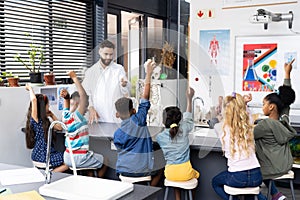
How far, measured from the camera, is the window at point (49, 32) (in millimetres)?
3566

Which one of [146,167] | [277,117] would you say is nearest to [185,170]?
[146,167]

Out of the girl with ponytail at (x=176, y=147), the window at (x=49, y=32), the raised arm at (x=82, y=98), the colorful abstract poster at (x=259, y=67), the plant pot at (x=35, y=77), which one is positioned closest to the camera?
→ the girl with ponytail at (x=176, y=147)

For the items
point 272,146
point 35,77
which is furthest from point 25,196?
point 35,77

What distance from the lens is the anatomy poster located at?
430cm

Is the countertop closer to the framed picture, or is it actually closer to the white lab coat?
the white lab coat

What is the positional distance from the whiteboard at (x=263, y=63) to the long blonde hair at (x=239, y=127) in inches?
67.8

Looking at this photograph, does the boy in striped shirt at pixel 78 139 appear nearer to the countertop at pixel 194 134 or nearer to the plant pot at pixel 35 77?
the countertop at pixel 194 134

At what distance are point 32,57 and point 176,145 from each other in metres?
1.69

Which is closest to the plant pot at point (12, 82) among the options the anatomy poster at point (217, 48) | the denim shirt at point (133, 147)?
the denim shirt at point (133, 147)

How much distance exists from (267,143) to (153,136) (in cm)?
82

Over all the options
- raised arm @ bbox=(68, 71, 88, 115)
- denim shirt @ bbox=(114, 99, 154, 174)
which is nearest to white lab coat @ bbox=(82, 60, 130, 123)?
raised arm @ bbox=(68, 71, 88, 115)

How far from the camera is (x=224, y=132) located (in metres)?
2.43

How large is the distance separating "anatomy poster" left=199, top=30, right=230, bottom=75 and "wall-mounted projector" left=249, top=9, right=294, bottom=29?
49 centimetres

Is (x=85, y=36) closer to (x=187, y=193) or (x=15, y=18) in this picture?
(x=15, y=18)
